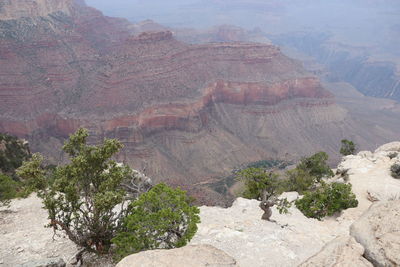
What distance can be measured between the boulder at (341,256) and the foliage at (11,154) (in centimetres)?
4717

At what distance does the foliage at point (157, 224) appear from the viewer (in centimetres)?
1688

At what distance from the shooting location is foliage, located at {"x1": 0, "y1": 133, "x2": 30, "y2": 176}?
1919 inches

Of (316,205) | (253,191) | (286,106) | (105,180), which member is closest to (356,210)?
(316,205)

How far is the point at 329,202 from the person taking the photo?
1166 inches

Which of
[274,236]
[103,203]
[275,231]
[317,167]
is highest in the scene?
[103,203]

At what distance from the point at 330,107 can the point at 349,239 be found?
366 ft

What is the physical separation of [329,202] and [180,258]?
20373 millimetres

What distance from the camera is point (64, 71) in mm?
107312

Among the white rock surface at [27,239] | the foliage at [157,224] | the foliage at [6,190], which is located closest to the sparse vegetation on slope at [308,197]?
the foliage at [157,224]

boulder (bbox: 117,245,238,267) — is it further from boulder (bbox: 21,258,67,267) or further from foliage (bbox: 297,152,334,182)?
foliage (bbox: 297,152,334,182)

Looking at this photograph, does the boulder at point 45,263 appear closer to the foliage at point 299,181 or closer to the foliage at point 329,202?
the foliage at point 329,202

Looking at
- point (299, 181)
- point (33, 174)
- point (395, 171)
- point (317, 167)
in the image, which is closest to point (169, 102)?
point (317, 167)

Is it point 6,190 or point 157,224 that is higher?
point 157,224

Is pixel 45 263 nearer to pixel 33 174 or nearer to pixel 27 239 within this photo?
pixel 33 174
